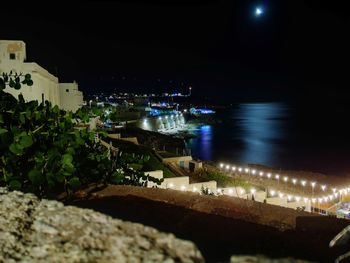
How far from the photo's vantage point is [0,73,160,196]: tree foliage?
340 cm

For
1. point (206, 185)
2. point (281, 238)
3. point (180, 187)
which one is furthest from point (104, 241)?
point (206, 185)

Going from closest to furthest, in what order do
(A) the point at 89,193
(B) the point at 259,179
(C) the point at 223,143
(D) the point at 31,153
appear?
(D) the point at 31,153 < (A) the point at 89,193 < (B) the point at 259,179 < (C) the point at 223,143

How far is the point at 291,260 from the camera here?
4.45 feet

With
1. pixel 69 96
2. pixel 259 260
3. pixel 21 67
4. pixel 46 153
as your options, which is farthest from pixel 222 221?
pixel 69 96

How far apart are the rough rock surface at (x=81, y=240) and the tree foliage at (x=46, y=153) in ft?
4.96

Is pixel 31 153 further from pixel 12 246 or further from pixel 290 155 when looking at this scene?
pixel 290 155

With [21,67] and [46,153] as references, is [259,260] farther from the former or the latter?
[21,67]

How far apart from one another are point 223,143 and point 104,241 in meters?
59.5

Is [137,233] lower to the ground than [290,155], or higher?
higher

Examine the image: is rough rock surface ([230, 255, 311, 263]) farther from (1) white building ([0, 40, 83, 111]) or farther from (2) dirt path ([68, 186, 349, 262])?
(1) white building ([0, 40, 83, 111])

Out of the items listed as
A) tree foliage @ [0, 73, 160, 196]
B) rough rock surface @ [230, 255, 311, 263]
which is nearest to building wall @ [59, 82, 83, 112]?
tree foliage @ [0, 73, 160, 196]

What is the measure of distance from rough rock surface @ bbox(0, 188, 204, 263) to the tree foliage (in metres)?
1.51

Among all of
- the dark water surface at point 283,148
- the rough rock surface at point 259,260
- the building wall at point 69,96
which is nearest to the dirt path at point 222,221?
the rough rock surface at point 259,260

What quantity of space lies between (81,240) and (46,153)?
2552 millimetres
